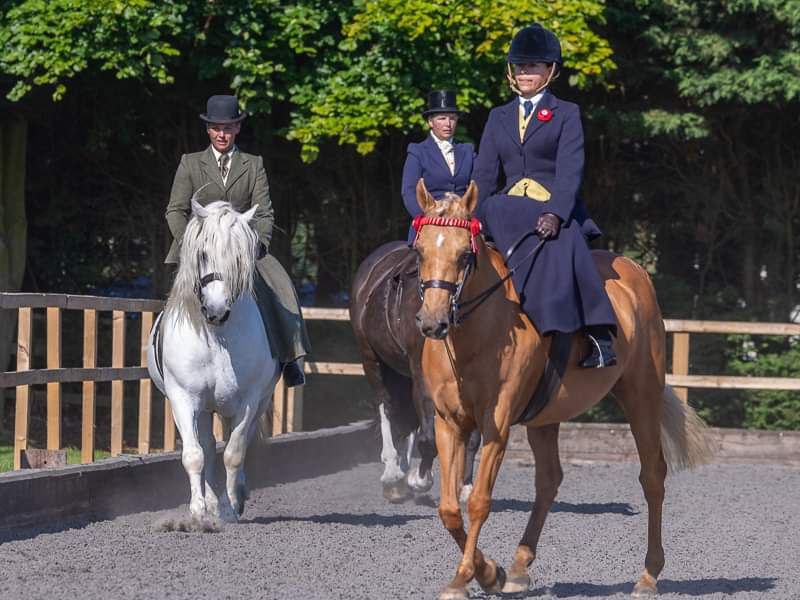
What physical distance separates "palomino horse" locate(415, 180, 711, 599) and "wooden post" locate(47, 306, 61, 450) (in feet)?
12.4

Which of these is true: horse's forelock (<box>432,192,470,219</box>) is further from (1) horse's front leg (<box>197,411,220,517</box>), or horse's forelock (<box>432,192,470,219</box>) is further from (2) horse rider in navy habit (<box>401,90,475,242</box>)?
(2) horse rider in navy habit (<box>401,90,475,242</box>)

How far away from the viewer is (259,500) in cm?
1102

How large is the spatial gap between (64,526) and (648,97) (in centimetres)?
919

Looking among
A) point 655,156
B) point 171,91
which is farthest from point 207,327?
point 655,156

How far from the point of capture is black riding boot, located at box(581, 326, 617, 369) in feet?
23.4

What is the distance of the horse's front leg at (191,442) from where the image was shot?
9.16 metres

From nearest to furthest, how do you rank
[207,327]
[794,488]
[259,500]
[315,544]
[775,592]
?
[775,592] < [315,544] < [207,327] < [259,500] < [794,488]

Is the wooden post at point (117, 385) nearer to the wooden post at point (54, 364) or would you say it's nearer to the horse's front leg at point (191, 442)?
the wooden post at point (54, 364)

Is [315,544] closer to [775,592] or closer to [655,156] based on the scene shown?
[775,592]

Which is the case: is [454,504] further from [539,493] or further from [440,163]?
[440,163]

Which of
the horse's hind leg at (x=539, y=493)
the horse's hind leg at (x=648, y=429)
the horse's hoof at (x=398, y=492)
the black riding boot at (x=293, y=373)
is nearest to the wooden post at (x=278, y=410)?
the horse's hoof at (x=398, y=492)

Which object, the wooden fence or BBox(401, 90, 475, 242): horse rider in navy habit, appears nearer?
the wooden fence

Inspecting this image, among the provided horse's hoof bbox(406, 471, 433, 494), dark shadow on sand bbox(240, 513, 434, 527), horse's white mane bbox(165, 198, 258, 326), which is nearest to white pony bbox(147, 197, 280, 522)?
horse's white mane bbox(165, 198, 258, 326)

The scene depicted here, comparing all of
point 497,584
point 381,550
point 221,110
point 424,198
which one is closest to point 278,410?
point 221,110
